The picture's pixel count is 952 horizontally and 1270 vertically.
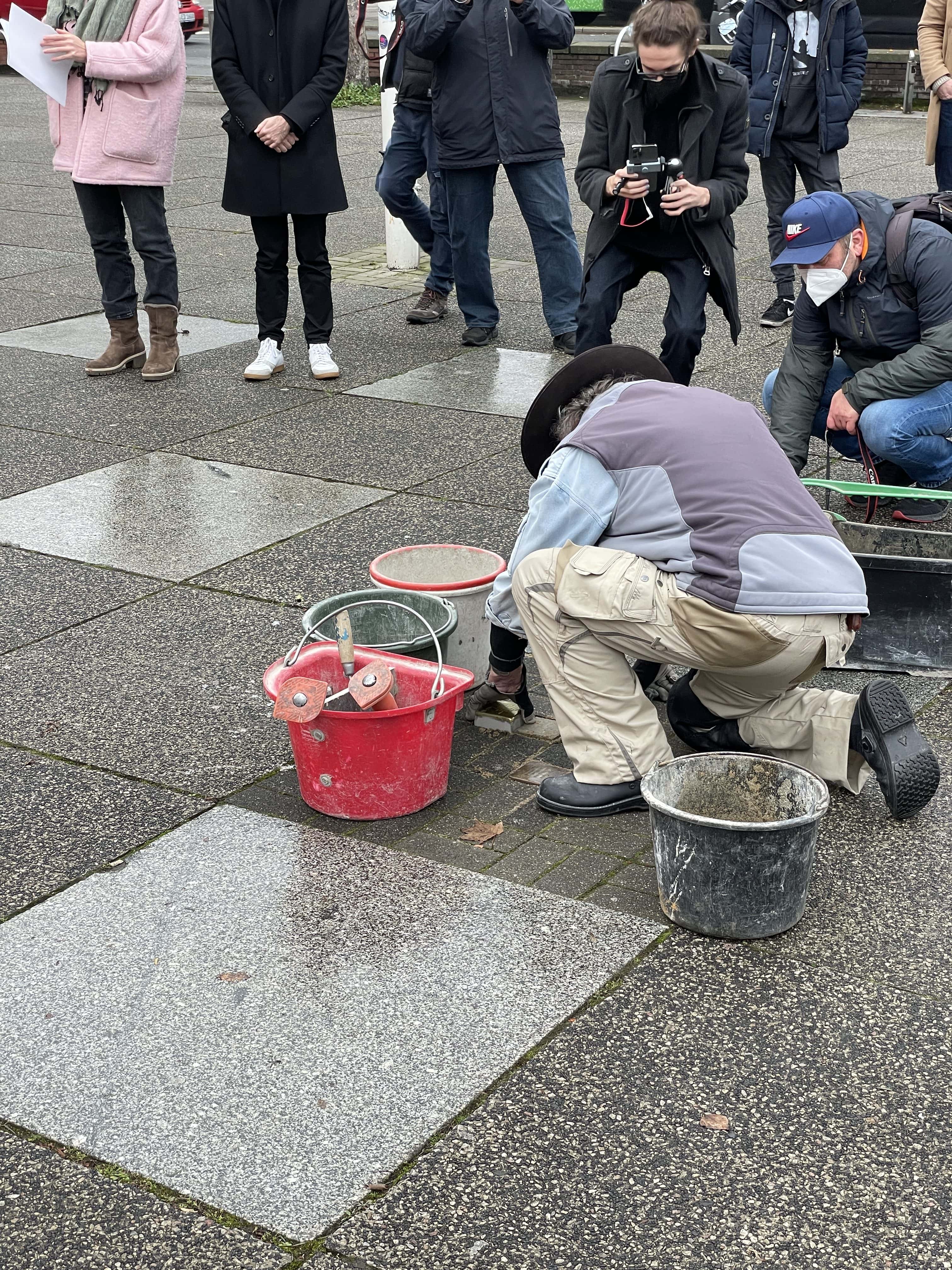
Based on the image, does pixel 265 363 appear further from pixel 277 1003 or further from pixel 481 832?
pixel 277 1003

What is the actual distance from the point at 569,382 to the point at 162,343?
4.26m

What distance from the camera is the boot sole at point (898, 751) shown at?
138 inches

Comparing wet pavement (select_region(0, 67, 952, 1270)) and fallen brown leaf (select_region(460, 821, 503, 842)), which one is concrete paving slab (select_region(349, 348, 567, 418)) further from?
fallen brown leaf (select_region(460, 821, 503, 842))

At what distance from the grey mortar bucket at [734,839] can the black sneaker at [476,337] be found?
4950mm

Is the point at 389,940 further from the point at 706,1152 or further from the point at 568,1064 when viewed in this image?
the point at 706,1152

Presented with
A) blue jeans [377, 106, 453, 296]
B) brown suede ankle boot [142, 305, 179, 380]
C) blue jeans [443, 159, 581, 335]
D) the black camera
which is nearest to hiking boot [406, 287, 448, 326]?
blue jeans [377, 106, 453, 296]

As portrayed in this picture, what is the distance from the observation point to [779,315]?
7.99 m

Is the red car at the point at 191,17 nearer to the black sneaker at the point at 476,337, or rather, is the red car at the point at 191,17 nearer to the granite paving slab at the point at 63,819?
the black sneaker at the point at 476,337

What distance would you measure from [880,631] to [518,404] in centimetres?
295

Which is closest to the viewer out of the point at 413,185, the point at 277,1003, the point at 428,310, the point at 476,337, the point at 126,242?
the point at 277,1003

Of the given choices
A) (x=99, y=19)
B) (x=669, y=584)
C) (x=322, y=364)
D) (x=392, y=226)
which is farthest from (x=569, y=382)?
(x=392, y=226)

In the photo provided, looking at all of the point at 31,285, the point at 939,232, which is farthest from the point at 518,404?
the point at 31,285

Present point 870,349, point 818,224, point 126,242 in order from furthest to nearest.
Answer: point 126,242, point 870,349, point 818,224

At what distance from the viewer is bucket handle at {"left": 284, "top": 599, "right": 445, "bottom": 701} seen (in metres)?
3.51
